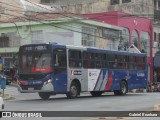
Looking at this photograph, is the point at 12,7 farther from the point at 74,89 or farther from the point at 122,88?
the point at 74,89

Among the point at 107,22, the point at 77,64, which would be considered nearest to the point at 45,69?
the point at 77,64

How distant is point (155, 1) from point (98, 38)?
59.8 ft

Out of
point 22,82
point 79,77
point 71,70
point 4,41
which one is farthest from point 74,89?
point 4,41

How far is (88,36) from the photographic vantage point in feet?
158

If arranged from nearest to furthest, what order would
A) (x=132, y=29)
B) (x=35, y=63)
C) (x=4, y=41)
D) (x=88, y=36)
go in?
(x=35, y=63) → (x=88, y=36) → (x=4, y=41) → (x=132, y=29)

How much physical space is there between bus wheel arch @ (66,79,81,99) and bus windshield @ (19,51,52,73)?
231 centimetres

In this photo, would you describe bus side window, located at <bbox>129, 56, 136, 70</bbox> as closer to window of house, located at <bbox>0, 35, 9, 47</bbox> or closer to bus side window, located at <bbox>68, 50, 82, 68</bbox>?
bus side window, located at <bbox>68, 50, 82, 68</bbox>

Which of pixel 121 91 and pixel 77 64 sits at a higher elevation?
pixel 77 64

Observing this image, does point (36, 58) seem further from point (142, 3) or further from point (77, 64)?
point (142, 3)

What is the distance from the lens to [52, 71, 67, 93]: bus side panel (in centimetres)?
2529

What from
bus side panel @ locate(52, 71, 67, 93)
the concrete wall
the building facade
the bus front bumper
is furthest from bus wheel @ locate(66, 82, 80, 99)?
the concrete wall

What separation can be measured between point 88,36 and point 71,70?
21923 millimetres

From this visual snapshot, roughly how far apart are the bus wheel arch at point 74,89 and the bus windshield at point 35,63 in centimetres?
231

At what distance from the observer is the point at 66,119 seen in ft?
50.2
